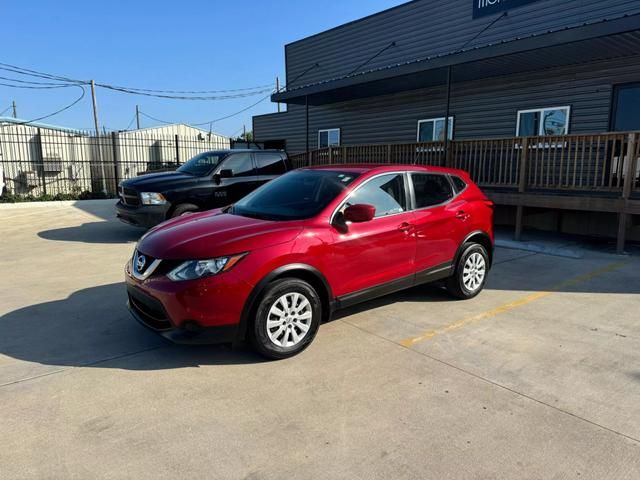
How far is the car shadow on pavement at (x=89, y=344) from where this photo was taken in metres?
3.69

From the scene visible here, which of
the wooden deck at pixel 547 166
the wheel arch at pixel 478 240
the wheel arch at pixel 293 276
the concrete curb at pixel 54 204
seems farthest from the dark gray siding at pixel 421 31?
the wheel arch at pixel 293 276

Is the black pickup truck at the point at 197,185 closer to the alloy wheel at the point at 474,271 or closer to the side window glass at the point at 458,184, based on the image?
the side window glass at the point at 458,184

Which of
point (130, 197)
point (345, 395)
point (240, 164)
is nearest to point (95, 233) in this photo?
point (130, 197)

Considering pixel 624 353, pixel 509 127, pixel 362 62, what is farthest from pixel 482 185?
pixel 362 62

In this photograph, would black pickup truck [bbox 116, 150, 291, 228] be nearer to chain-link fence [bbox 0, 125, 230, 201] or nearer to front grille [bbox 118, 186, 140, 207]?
front grille [bbox 118, 186, 140, 207]

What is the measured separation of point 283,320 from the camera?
12.2 ft

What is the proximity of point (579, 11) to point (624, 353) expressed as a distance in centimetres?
912

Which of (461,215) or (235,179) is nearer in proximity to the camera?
(461,215)

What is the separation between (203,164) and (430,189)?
5970mm

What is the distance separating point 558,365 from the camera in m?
3.70

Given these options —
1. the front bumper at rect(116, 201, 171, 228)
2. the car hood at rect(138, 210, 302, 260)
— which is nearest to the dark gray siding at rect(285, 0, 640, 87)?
the front bumper at rect(116, 201, 171, 228)

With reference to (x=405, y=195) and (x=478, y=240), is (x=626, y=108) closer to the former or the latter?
(x=478, y=240)

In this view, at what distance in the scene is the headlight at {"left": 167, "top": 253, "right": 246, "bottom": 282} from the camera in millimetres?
3471

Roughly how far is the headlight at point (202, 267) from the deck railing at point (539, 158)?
6.63 metres
